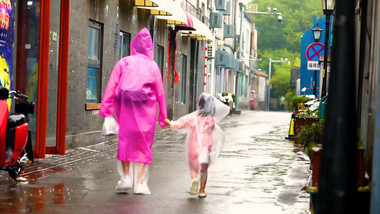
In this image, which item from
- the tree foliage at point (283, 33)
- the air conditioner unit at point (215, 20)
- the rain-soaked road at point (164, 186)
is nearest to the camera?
the rain-soaked road at point (164, 186)

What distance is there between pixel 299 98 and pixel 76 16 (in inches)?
439

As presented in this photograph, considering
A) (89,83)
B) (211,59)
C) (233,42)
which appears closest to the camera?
(89,83)

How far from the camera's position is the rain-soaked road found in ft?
28.9

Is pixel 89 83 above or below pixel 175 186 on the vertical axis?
above

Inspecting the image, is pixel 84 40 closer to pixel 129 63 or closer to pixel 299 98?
pixel 129 63

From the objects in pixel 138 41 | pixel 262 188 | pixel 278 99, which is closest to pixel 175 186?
pixel 262 188

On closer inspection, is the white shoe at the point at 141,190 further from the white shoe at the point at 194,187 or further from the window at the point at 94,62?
the window at the point at 94,62

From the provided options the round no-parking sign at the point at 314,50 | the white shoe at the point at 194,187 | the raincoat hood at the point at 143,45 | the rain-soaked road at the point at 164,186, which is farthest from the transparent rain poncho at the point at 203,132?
the round no-parking sign at the point at 314,50

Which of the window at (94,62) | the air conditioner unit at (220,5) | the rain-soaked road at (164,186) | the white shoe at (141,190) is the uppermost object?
the air conditioner unit at (220,5)

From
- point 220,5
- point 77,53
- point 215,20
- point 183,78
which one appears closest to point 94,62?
point 77,53

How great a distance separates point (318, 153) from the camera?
298 inches

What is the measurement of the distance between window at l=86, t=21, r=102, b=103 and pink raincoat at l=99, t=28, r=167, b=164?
8061mm

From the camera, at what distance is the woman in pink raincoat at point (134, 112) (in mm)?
10023

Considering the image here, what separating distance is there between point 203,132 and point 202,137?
2.7 inches
